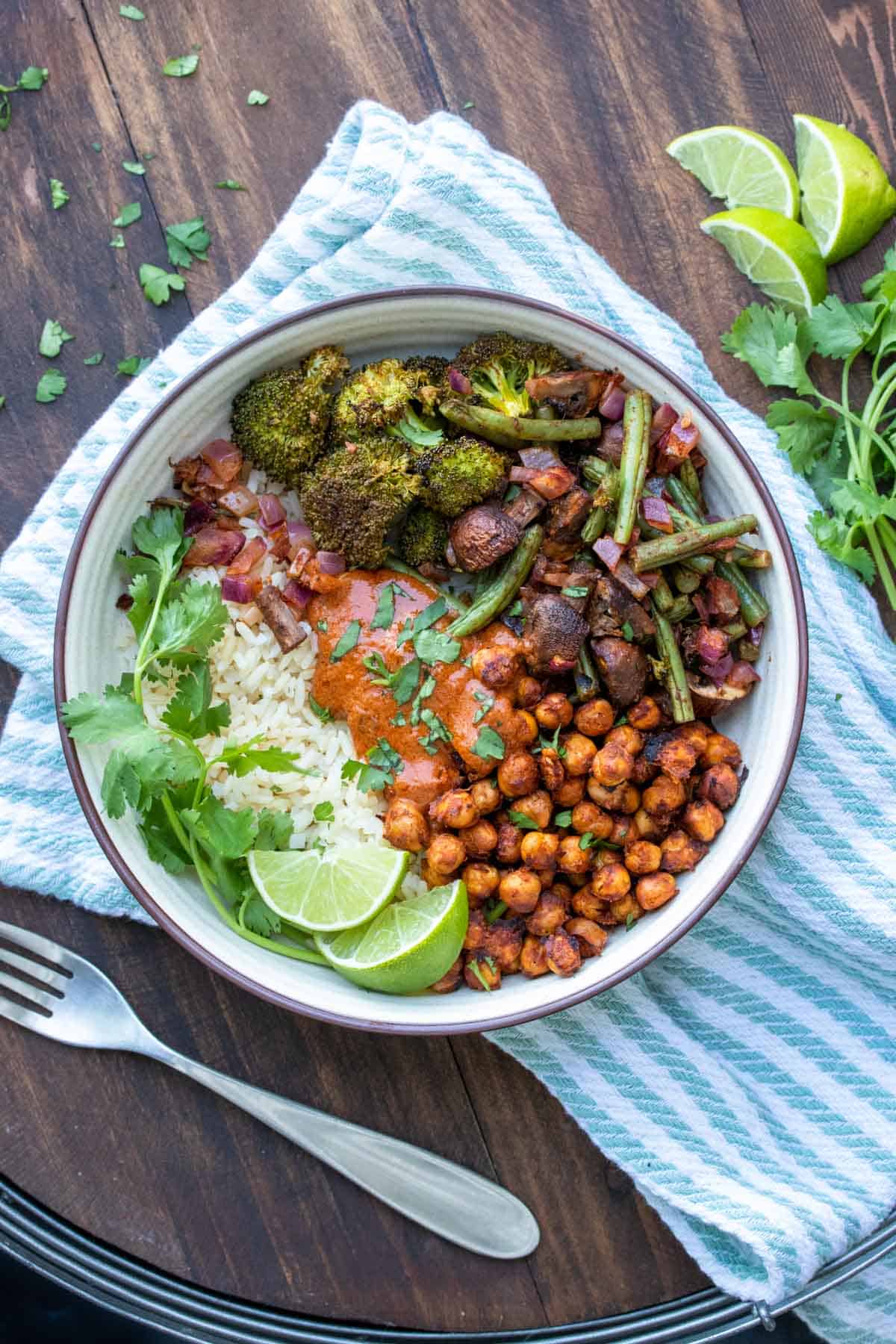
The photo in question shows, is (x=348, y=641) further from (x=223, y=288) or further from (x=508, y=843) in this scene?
(x=223, y=288)

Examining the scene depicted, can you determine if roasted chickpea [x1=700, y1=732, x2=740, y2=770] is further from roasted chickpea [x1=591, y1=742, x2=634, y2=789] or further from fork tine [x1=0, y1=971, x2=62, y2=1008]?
fork tine [x1=0, y1=971, x2=62, y2=1008]

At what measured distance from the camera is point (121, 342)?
3.60m

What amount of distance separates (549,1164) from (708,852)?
1252 mm

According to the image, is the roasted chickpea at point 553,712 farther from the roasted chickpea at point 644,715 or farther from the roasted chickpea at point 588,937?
the roasted chickpea at point 588,937

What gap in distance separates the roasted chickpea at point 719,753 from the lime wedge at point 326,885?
37.4 inches

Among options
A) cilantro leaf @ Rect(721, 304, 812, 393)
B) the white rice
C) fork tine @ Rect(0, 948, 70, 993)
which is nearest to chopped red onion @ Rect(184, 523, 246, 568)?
the white rice

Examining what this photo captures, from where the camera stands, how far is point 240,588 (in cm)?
328

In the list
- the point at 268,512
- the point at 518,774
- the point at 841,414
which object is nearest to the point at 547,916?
the point at 518,774

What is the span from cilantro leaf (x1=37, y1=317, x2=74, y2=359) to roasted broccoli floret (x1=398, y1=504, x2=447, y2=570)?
1.35 metres

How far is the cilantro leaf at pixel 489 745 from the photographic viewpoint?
3.15 m

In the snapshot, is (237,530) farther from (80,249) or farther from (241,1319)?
(241,1319)

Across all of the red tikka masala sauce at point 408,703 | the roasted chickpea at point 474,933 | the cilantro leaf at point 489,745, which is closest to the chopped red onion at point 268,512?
the red tikka masala sauce at point 408,703

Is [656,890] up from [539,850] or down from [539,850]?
down

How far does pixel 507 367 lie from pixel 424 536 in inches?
22.2
